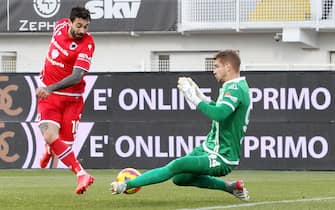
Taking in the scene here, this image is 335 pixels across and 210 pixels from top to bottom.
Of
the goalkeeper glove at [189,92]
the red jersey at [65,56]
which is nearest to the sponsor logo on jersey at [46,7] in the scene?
→ the red jersey at [65,56]

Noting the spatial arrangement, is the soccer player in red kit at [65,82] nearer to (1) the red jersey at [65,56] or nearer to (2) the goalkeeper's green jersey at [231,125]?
(1) the red jersey at [65,56]

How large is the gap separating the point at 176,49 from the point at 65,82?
19.8 metres

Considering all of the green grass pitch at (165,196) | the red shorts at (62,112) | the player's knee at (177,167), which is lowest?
the green grass pitch at (165,196)

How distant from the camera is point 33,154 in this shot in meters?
20.9

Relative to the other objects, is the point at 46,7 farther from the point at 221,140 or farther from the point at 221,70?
the point at 221,140

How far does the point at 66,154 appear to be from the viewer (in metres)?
12.0

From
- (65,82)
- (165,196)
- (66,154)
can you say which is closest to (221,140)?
(165,196)

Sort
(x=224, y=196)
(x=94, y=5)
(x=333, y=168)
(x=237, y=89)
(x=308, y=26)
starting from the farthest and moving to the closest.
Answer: (x=94, y=5) → (x=308, y=26) → (x=333, y=168) → (x=224, y=196) → (x=237, y=89)

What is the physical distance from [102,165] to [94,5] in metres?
11.6

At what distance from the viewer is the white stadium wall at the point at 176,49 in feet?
101

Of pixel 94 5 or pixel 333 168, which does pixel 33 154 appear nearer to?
pixel 333 168

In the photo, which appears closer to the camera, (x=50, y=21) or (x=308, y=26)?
(x=308, y=26)

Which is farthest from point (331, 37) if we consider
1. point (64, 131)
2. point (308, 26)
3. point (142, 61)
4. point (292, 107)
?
point (64, 131)

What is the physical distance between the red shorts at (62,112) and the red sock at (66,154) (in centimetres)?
38
